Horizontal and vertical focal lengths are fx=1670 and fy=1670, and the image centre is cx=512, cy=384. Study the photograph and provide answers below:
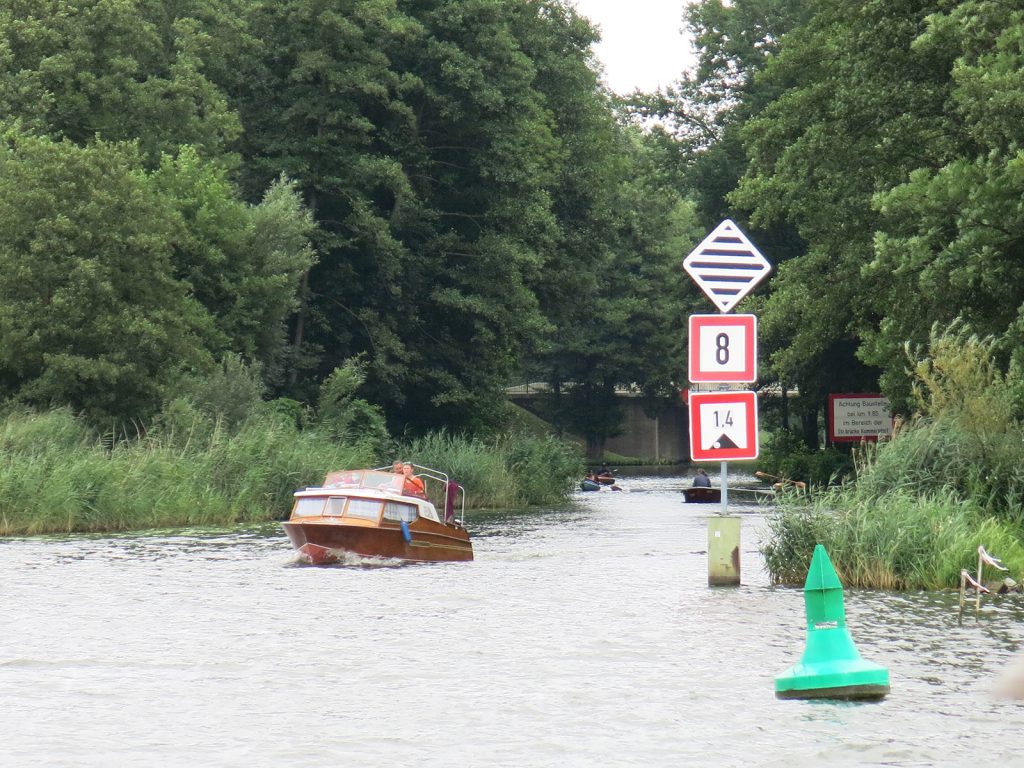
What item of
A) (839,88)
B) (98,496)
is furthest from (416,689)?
(839,88)

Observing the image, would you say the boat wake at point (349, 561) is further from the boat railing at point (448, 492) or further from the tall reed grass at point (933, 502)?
the tall reed grass at point (933, 502)

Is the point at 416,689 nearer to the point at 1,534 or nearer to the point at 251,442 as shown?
the point at 1,534

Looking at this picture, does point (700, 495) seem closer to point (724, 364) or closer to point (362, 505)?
point (362, 505)

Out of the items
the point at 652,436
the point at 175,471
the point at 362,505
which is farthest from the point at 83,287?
the point at 652,436

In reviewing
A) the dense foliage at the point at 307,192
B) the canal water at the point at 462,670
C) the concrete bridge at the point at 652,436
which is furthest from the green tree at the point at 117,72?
the concrete bridge at the point at 652,436

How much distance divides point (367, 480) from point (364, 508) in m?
1.72

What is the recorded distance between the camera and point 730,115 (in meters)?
59.3

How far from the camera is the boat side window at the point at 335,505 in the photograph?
29500mm

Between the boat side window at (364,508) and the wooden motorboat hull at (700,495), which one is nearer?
Result: the boat side window at (364,508)

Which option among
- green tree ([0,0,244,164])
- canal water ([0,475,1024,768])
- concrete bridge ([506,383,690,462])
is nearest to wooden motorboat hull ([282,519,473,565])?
canal water ([0,475,1024,768])

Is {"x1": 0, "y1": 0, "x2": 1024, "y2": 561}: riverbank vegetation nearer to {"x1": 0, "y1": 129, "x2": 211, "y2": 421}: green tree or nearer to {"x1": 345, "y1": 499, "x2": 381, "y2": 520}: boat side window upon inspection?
{"x1": 0, "y1": 129, "x2": 211, "y2": 421}: green tree

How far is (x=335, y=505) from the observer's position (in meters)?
29.7

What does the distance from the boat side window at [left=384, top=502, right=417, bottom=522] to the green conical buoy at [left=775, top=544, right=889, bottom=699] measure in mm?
16666

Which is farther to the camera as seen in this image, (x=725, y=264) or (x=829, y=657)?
(x=725, y=264)
